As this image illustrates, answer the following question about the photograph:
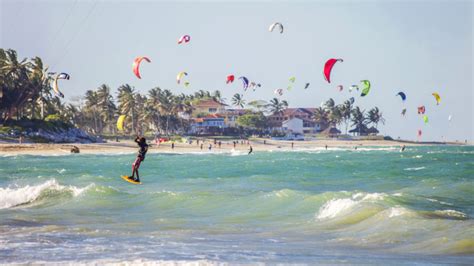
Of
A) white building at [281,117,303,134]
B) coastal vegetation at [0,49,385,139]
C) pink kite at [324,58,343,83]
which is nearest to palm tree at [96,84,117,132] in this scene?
coastal vegetation at [0,49,385,139]

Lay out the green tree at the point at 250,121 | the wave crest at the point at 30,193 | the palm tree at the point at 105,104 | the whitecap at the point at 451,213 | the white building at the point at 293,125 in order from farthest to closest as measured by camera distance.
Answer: the white building at the point at 293,125, the green tree at the point at 250,121, the palm tree at the point at 105,104, the wave crest at the point at 30,193, the whitecap at the point at 451,213

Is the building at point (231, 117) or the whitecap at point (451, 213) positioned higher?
the building at point (231, 117)

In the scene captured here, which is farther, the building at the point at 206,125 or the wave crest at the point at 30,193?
the building at the point at 206,125

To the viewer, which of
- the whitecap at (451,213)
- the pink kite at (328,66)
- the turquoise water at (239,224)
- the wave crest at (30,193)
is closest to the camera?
the turquoise water at (239,224)

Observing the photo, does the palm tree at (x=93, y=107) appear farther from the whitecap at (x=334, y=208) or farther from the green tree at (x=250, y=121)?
the whitecap at (x=334, y=208)

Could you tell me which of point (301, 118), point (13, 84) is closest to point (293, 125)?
point (301, 118)

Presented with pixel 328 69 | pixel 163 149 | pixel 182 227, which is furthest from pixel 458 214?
pixel 163 149

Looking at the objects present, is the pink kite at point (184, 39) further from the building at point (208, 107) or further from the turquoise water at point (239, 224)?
the building at point (208, 107)

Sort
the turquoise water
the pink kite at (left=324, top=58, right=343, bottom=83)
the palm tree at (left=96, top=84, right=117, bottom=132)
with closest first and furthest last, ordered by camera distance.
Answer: the turquoise water, the pink kite at (left=324, top=58, right=343, bottom=83), the palm tree at (left=96, top=84, right=117, bottom=132)

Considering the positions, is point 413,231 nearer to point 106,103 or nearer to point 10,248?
point 10,248

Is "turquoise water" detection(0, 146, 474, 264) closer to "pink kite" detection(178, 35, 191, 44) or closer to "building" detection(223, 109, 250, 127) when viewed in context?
"pink kite" detection(178, 35, 191, 44)

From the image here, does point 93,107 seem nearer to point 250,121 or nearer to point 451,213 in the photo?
point 250,121

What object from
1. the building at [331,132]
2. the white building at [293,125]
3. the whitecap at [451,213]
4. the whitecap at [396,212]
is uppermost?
the white building at [293,125]

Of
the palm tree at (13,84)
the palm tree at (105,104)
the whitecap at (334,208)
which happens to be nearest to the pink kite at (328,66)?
the whitecap at (334,208)
